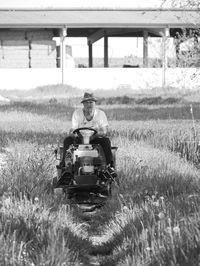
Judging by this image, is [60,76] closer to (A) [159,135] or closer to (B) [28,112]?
(B) [28,112]

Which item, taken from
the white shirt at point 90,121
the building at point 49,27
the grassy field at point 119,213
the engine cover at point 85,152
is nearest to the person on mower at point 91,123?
the white shirt at point 90,121

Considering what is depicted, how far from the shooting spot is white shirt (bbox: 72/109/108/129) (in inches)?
332

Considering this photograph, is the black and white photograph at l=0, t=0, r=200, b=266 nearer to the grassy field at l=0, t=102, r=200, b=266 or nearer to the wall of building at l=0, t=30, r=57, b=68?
the grassy field at l=0, t=102, r=200, b=266

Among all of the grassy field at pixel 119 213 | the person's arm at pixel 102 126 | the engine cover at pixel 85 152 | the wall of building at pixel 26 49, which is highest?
the wall of building at pixel 26 49

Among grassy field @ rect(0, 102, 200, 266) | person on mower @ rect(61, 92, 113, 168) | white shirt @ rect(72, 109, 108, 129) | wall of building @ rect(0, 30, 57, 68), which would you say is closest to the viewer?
grassy field @ rect(0, 102, 200, 266)

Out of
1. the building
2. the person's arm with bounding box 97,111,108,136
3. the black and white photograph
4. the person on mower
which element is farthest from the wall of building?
the person's arm with bounding box 97,111,108,136

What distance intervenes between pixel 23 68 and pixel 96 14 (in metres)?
4.49

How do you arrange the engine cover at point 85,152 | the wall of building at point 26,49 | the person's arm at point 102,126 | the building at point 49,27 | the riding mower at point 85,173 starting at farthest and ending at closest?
the wall of building at point 26,49 → the building at point 49,27 → the person's arm at point 102,126 → the engine cover at point 85,152 → the riding mower at point 85,173

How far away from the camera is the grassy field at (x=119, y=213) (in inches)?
185

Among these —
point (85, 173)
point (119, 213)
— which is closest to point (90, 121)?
point (85, 173)

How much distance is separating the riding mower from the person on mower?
0.07 m

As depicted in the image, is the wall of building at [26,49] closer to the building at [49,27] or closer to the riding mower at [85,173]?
the building at [49,27]

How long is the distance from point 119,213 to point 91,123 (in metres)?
2.33

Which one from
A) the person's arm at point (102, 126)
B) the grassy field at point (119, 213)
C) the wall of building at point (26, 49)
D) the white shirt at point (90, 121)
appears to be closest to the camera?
the grassy field at point (119, 213)
